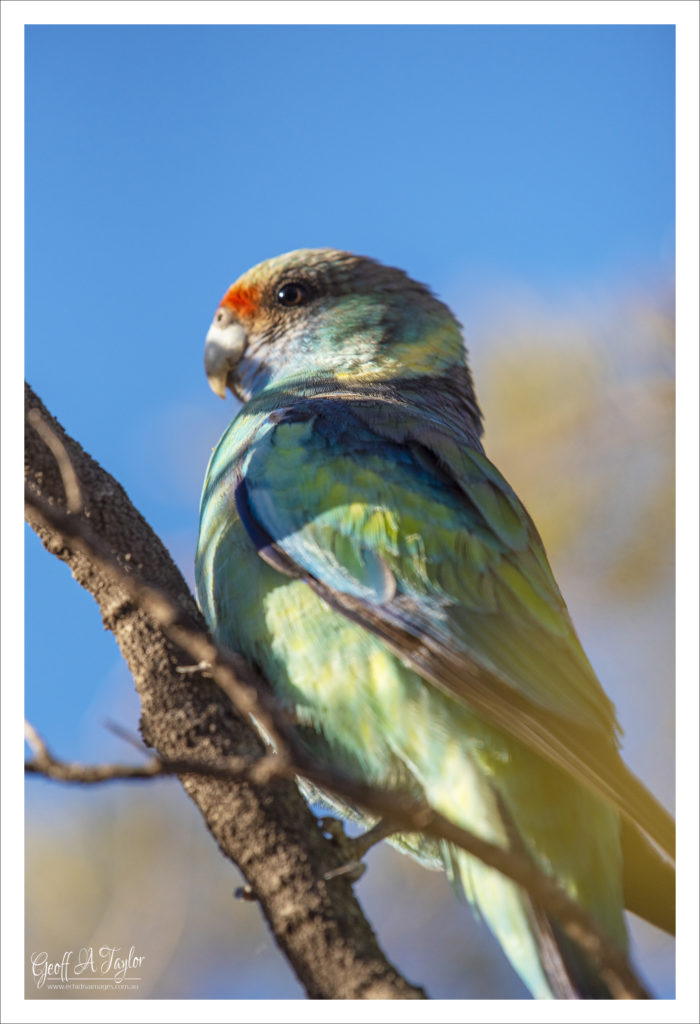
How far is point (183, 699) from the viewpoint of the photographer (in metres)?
2.58

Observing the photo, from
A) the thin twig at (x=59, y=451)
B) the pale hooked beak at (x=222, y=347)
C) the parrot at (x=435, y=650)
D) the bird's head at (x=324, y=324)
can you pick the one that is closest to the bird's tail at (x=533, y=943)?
the parrot at (x=435, y=650)

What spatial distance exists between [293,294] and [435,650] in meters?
2.18

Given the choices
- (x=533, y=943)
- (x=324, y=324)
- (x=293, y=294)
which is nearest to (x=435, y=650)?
(x=533, y=943)

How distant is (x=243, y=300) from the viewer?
4.28 metres

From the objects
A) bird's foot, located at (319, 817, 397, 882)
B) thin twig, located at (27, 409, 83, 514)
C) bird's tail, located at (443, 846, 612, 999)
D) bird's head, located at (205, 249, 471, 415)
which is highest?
bird's head, located at (205, 249, 471, 415)

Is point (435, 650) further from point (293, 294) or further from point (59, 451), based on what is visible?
point (293, 294)

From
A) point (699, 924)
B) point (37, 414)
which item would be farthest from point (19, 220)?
point (699, 924)

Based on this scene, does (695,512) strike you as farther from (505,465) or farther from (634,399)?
(505,465)

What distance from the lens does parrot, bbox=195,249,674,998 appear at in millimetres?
2574

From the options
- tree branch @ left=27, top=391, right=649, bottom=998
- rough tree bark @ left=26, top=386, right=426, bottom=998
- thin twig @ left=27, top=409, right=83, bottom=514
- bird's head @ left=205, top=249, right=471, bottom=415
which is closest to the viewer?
tree branch @ left=27, top=391, right=649, bottom=998

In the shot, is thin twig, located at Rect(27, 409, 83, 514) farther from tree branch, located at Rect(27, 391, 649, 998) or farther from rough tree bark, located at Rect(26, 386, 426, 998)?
tree branch, located at Rect(27, 391, 649, 998)

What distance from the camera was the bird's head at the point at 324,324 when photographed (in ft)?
13.5

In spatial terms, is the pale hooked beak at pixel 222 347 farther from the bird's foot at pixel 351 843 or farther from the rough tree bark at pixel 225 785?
the bird's foot at pixel 351 843

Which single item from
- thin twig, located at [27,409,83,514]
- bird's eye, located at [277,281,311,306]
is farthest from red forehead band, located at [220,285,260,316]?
thin twig, located at [27,409,83,514]
